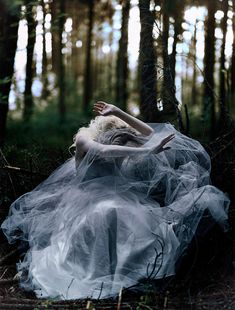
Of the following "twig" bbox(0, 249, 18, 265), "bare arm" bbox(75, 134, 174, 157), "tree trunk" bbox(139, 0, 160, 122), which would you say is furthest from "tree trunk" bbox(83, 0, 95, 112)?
"bare arm" bbox(75, 134, 174, 157)

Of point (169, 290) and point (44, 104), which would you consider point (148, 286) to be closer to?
point (169, 290)

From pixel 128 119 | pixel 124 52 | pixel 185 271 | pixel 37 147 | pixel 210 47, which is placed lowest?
pixel 185 271

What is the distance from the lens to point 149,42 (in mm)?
6953

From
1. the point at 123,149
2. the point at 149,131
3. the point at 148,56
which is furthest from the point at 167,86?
the point at 123,149

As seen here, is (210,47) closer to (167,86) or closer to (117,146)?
(167,86)

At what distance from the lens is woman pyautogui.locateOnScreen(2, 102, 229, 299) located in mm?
4547

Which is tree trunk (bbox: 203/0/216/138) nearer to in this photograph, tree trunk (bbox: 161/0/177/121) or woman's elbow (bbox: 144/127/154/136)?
tree trunk (bbox: 161/0/177/121)

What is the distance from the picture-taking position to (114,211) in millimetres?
4648

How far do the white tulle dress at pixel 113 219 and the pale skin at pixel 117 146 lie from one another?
0.10 m

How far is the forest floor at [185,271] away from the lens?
4281mm

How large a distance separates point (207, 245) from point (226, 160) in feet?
4.14

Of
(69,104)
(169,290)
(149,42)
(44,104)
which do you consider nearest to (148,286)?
(169,290)

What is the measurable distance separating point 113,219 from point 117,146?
708 mm

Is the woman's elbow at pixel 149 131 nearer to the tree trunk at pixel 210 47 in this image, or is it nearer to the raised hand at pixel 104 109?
the raised hand at pixel 104 109
